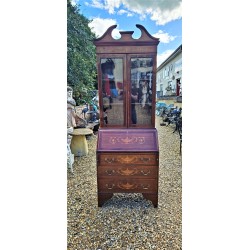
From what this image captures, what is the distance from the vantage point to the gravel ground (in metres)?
1.11

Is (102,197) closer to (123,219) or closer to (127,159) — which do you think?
(123,219)

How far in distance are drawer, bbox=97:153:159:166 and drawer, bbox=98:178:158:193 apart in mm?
135

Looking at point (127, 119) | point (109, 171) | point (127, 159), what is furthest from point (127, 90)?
point (109, 171)

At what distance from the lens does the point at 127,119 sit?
142cm

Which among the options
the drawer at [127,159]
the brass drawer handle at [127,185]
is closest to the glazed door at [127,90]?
the drawer at [127,159]

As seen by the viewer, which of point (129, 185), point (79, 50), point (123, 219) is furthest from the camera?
point (79, 50)

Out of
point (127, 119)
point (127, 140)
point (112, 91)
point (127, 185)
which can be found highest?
point (112, 91)

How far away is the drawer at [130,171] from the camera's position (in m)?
1.38

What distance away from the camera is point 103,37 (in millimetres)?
1287

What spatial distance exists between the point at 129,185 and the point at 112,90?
73cm

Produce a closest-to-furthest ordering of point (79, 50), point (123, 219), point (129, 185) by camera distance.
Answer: point (123, 219) < point (129, 185) < point (79, 50)

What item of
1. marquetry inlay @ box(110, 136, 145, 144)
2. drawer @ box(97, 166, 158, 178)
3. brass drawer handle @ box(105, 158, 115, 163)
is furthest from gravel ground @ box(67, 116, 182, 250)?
marquetry inlay @ box(110, 136, 145, 144)
